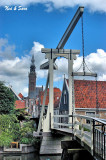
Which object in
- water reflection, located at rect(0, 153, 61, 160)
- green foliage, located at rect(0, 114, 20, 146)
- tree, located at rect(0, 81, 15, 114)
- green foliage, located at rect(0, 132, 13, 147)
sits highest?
tree, located at rect(0, 81, 15, 114)

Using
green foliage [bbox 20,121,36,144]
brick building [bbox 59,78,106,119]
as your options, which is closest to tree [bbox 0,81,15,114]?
green foliage [bbox 20,121,36,144]

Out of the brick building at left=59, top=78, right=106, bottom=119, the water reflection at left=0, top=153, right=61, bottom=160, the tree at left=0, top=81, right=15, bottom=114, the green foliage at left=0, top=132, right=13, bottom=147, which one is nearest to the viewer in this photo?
the water reflection at left=0, top=153, right=61, bottom=160

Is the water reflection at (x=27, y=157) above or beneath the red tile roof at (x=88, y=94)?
beneath

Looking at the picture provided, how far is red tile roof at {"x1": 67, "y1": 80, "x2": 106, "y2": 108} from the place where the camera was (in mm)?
18562

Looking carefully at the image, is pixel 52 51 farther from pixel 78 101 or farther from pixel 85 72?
pixel 78 101

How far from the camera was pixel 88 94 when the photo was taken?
768 inches

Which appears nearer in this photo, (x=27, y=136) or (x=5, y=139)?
(x=5, y=139)

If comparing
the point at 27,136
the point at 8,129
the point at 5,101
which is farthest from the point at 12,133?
the point at 5,101

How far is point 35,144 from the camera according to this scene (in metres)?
15.5

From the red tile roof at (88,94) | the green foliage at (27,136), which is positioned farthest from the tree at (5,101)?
the red tile roof at (88,94)

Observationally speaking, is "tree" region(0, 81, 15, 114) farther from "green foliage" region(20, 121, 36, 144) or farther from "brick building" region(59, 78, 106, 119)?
"brick building" region(59, 78, 106, 119)

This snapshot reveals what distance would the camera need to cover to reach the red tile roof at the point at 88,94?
60.9ft

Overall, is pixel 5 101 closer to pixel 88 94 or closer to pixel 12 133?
pixel 12 133

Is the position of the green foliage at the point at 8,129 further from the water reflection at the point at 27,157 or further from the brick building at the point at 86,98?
the brick building at the point at 86,98
